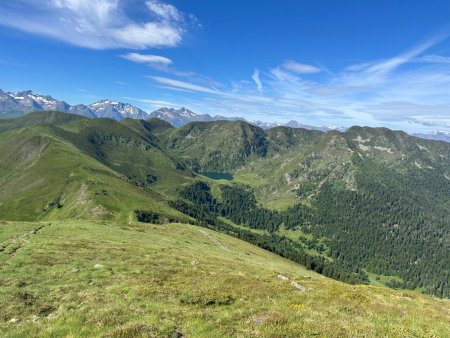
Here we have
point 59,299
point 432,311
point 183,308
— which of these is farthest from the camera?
point 432,311

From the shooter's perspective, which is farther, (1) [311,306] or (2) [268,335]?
(1) [311,306]

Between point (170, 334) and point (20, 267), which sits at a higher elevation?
point (170, 334)

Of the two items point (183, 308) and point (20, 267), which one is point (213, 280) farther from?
point (20, 267)

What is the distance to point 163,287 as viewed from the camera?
96.3 feet

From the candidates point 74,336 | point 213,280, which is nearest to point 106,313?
point 74,336

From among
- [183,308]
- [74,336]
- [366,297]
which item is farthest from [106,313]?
[366,297]

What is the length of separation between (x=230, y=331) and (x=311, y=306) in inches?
368

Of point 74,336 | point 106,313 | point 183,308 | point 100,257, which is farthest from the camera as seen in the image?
point 100,257

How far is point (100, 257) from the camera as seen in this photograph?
4441cm

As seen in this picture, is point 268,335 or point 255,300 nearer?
point 268,335

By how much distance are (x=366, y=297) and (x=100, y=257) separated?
3304 centimetres

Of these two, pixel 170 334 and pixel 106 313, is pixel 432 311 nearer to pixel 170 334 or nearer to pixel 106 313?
pixel 170 334

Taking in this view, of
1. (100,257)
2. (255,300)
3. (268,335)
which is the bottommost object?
(100,257)

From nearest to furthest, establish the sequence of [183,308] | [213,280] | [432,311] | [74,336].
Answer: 1. [74,336]
2. [183,308]
3. [432,311]
4. [213,280]
